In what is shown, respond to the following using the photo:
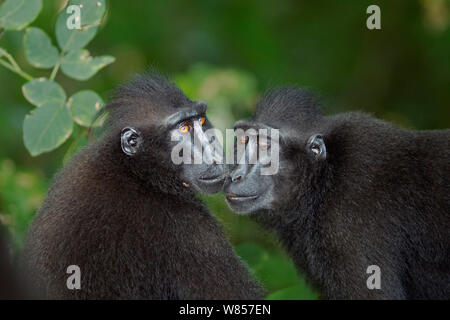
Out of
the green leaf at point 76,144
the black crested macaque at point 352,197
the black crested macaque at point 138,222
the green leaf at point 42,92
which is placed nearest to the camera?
the black crested macaque at point 138,222

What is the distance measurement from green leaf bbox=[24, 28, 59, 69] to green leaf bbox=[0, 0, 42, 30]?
195mm

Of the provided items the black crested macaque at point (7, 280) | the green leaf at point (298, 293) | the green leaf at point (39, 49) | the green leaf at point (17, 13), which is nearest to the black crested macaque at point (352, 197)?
the green leaf at point (298, 293)

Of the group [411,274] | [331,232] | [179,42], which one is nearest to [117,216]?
[331,232]

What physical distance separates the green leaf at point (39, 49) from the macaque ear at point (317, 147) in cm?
250

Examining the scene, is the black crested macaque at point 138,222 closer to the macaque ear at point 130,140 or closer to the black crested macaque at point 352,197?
the macaque ear at point 130,140

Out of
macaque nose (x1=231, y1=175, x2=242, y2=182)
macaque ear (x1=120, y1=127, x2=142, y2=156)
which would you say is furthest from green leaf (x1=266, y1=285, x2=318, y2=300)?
macaque ear (x1=120, y1=127, x2=142, y2=156)

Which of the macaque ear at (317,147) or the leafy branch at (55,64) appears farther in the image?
the macaque ear at (317,147)

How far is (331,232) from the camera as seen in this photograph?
5.79 m

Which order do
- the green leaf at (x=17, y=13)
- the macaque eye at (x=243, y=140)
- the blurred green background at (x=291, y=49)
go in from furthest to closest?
the blurred green background at (x=291, y=49)
the macaque eye at (x=243, y=140)
the green leaf at (x=17, y=13)

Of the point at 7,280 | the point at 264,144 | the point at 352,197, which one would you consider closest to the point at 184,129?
the point at 264,144

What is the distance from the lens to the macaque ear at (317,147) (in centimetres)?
617

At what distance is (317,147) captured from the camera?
619cm
